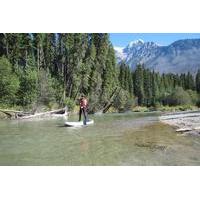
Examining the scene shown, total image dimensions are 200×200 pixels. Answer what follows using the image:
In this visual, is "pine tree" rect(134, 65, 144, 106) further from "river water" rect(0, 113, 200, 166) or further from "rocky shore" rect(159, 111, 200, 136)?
"rocky shore" rect(159, 111, 200, 136)

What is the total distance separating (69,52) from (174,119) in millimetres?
3863

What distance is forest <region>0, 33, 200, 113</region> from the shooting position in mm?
9031

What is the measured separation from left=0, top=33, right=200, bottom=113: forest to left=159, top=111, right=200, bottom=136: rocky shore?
1.04 ft

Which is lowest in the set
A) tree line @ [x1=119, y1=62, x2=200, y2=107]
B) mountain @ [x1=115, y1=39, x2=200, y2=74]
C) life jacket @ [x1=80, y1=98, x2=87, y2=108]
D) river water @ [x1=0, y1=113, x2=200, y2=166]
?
river water @ [x1=0, y1=113, x2=200, y2=166]

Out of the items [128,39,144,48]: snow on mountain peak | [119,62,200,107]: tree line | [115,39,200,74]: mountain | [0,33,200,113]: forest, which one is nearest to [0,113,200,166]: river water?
[0,33,200,113]: forest

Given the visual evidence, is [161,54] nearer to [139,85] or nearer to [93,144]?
[139,85]

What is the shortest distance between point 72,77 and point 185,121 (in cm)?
314

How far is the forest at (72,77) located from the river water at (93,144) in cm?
51

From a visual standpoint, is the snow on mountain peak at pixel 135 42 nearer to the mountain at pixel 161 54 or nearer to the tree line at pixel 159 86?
the mountain at pixel 161 54

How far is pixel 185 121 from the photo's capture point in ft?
35.8

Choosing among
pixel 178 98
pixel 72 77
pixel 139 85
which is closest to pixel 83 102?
pixel 72 77

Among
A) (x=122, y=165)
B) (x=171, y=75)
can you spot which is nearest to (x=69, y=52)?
(x=171, y=75)
